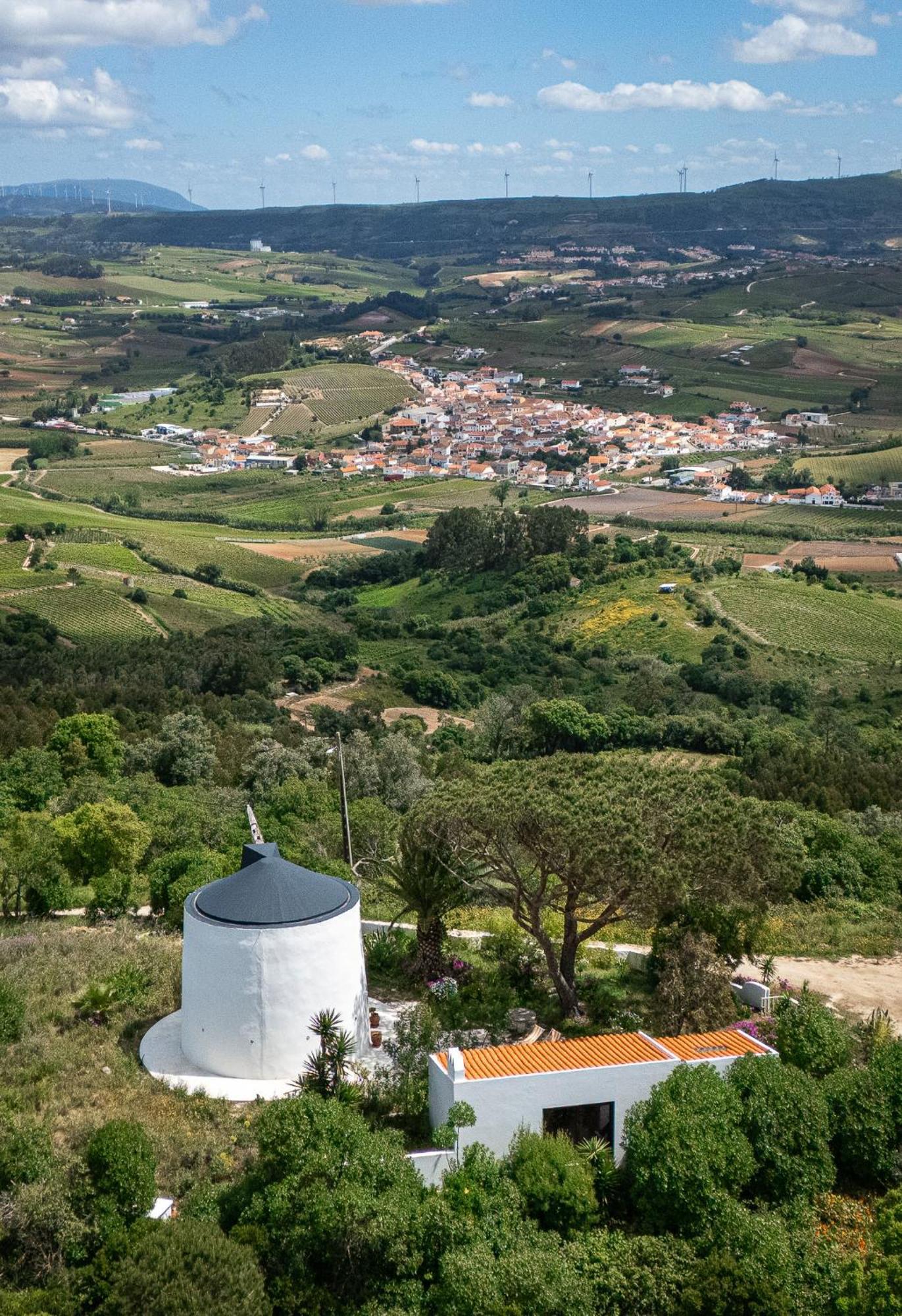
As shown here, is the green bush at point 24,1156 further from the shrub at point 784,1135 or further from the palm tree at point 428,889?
the shrub at point 784,1135

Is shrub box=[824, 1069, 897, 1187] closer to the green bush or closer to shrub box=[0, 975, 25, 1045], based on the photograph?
the green bush

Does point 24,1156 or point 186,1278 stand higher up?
point 24,1156

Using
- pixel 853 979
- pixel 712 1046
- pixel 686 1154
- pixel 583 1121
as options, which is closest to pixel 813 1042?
pixel 712 1046

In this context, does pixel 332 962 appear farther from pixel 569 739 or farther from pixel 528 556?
pixel 528 556

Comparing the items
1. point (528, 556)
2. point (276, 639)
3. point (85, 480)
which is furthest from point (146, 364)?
point (276, 639)

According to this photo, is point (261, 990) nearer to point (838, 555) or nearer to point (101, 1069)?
point (101, 1069)

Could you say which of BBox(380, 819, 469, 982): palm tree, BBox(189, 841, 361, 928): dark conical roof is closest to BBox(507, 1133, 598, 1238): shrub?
BBox(189, 841, 361, 928): dark conical roof
